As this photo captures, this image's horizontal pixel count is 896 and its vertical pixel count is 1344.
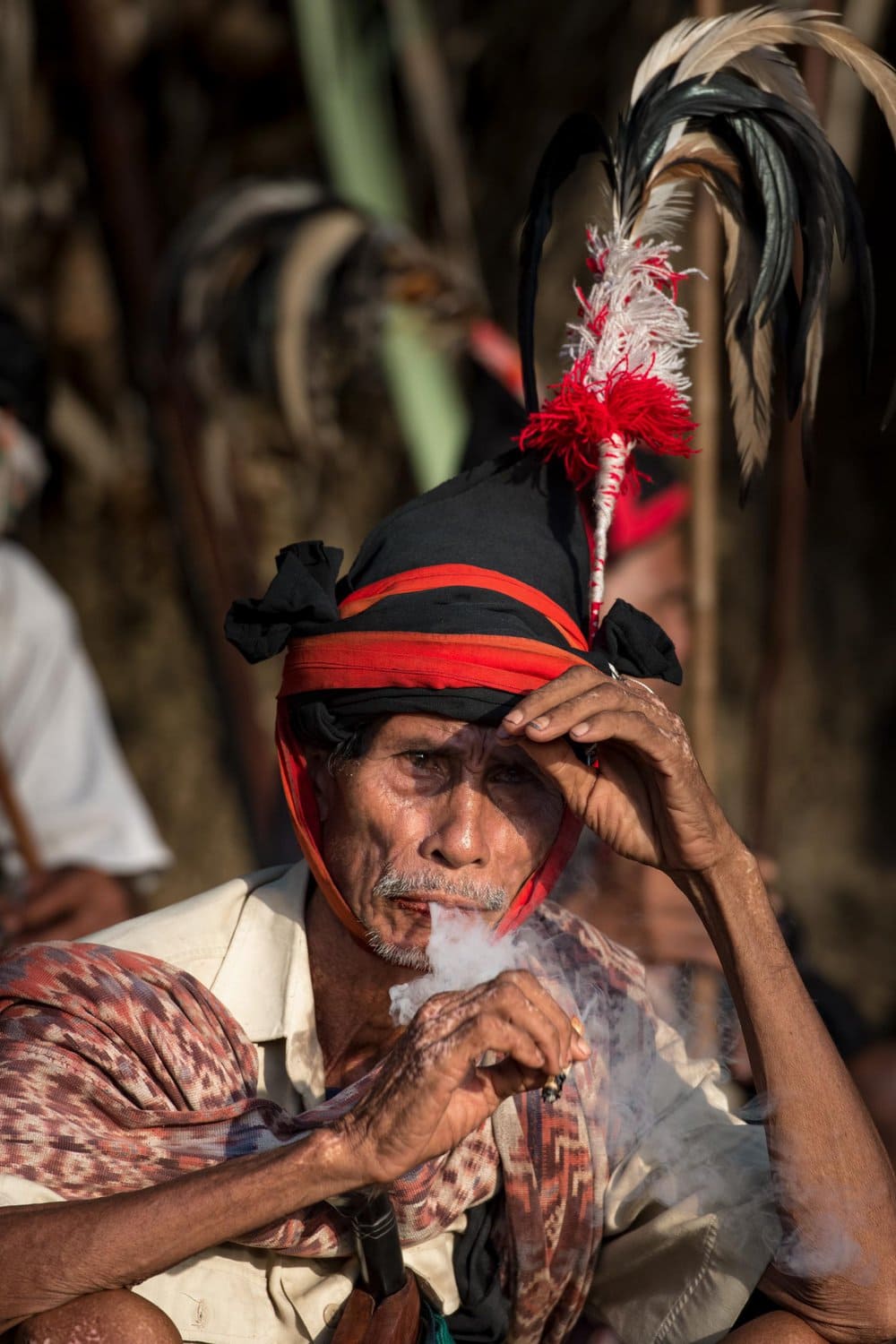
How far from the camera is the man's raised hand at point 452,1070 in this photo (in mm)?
1722

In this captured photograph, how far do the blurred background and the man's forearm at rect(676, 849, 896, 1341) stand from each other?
224cm

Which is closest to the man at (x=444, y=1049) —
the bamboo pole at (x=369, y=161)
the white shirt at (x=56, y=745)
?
the white shirt at (x=56, y=745)

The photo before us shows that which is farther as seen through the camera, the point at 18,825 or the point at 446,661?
the point at 18,825

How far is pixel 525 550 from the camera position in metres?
2.27

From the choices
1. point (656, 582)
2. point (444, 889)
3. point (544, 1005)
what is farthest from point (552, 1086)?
point (656, 582)

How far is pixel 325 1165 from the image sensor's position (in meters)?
1.77

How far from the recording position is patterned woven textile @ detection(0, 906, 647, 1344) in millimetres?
1977

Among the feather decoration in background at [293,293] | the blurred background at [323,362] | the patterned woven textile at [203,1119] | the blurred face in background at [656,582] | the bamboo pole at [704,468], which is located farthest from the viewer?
the blurred background at [323,362]

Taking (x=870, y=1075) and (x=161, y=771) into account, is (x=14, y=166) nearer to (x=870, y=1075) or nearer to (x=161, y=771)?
(x=161, y=771)

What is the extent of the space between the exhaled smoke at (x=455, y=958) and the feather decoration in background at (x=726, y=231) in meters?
0.52

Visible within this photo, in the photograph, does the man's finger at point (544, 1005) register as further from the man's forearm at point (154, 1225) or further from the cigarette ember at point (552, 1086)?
the man's forearm at point (154, 1225)

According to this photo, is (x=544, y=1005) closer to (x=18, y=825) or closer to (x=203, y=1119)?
(x=203, y=1119)

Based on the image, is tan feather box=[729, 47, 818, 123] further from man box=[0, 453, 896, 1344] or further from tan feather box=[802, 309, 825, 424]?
man box=[0, 453, 896, 1344]

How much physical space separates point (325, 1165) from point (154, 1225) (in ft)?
0.77
